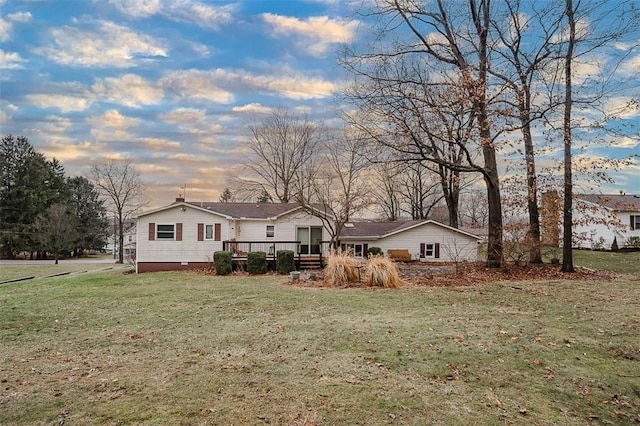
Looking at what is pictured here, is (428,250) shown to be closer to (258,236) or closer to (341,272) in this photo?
(258,236)

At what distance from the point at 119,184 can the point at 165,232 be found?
799 inches

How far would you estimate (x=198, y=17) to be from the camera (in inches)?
343

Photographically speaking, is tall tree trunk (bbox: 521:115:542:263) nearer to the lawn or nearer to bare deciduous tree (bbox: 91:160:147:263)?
the lawn

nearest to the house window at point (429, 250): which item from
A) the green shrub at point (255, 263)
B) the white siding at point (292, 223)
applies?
the white siding at point (292, 223)

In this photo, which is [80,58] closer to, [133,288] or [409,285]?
[133,288]

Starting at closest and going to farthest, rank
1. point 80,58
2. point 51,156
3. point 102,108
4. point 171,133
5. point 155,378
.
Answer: point 155,378, point 80,58, point 102,108, point 171,133, point 51,156

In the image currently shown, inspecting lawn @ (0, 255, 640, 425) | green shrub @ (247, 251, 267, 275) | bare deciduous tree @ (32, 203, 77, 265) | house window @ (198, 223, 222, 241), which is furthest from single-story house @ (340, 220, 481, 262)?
→ bare deciduous tree @ (32, 203, 77, 265)

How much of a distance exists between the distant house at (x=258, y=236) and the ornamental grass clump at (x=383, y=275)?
6.32 metres

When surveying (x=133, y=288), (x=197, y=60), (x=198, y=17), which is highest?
(x=197, y=60)

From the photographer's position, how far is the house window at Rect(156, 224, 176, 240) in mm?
21609

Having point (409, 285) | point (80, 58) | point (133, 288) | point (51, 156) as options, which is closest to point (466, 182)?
point (409, 285)

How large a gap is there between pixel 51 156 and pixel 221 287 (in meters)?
46.5

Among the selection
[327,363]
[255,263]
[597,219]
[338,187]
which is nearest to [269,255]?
[255,263]

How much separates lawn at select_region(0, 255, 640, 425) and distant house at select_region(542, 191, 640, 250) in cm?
782
